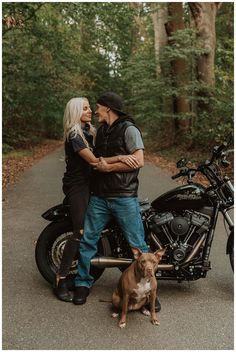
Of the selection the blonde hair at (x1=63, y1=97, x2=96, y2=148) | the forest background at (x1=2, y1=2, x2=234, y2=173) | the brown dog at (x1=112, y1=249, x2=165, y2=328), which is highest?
the forest background at (x1=2, y1=2, x2=234, y2=173)

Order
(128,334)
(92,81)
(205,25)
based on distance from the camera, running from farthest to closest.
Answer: (92,81)
(205,25)
(128,334)

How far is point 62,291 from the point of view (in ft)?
13.8

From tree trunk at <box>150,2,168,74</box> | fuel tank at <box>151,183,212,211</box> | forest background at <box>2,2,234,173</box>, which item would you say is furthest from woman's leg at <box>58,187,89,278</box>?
tree trunk at <box>150,2,168,74</box>

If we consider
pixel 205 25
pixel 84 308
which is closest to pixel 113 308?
pixel 84 308

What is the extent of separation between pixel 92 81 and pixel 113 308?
2826 cm

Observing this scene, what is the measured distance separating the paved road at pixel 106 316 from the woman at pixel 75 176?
34 cm

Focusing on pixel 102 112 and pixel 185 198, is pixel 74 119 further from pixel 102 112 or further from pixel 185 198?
pixel 185 198

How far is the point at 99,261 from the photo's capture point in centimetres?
417

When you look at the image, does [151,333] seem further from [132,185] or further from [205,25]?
[205,25]

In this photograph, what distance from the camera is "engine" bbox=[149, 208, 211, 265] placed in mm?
4113

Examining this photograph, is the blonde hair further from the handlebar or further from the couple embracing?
the handlebar

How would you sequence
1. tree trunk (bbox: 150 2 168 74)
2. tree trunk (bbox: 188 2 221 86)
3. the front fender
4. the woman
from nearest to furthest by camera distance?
the woman → the front fender → tree trunk (bbox: 188 2 221 86) → tree trunk (bbox: 150 2 168 74)

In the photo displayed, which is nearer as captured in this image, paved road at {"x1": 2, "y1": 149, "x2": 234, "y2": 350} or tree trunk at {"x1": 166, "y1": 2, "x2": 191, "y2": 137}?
paved road at {"x1": 2, "y1": 149, "x2": 234, "y2": 350}

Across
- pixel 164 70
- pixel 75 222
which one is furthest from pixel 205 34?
pixel 75 222
